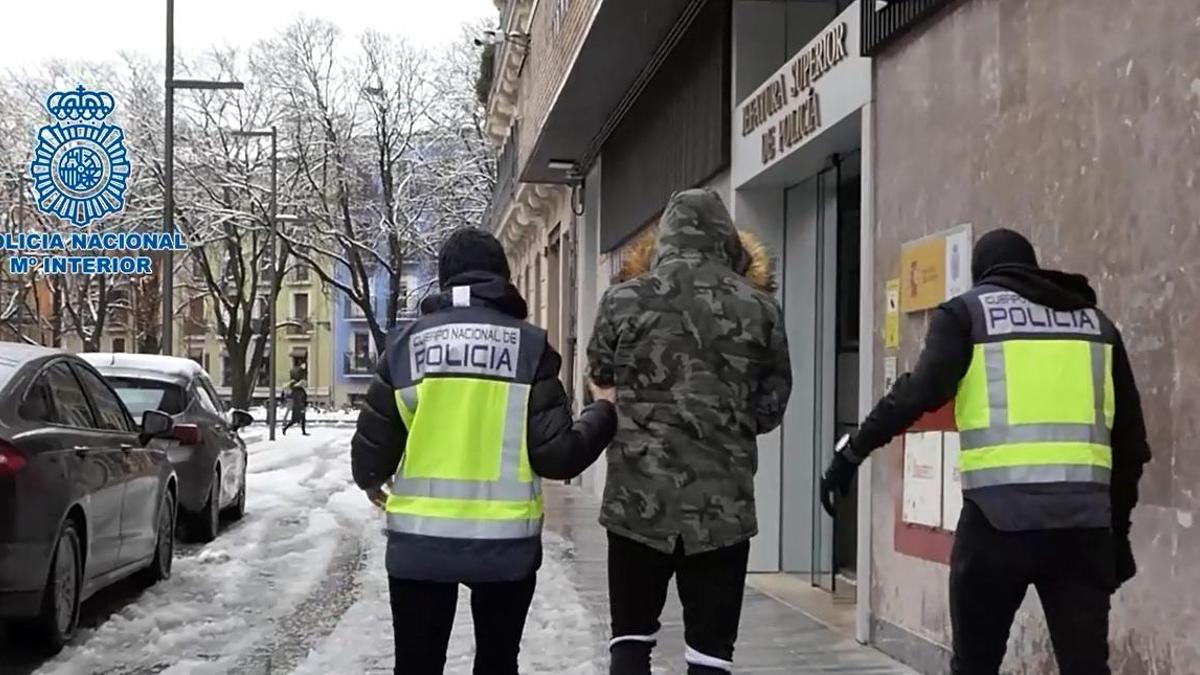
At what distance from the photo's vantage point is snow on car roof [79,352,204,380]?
12.9 metres

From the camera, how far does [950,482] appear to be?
261 inches

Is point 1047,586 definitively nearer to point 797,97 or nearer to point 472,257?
point 472,257

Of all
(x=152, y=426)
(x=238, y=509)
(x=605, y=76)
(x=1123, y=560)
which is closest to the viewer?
(x=1123, y=560)

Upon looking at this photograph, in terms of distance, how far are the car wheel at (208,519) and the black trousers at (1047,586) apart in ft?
32.0

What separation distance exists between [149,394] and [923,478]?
8113 millimetres

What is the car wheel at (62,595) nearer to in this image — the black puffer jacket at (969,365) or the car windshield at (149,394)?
the black puffer jacket at (969,365)

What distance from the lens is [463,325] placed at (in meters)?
4.25

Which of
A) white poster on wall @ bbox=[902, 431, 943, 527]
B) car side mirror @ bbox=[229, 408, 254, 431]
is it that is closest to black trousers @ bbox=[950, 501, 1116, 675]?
white poster on wall @ bbox=[902, 431, 943, 527]

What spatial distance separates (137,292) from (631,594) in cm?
5151

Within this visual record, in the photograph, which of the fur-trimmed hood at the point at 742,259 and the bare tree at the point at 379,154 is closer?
the fur-trimmed hood at the point at 742,259

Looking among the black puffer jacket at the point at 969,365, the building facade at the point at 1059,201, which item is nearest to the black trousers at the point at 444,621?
the black puffer jacket at the point at 969,365

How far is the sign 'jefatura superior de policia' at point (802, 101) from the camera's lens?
8.05 m

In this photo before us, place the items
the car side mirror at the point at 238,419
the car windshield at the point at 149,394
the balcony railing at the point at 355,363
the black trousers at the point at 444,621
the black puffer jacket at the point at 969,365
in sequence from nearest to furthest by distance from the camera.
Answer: the black puffer jacket at the point at 969,365 < the black trousers at the point at 444,621 < the car windshield at the point at 149,394 < the car side mirror at the point at 238,419 < the balcony railing at the point at 355,363

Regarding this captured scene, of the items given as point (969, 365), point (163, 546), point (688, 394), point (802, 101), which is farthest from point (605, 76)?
point (969, 365)
